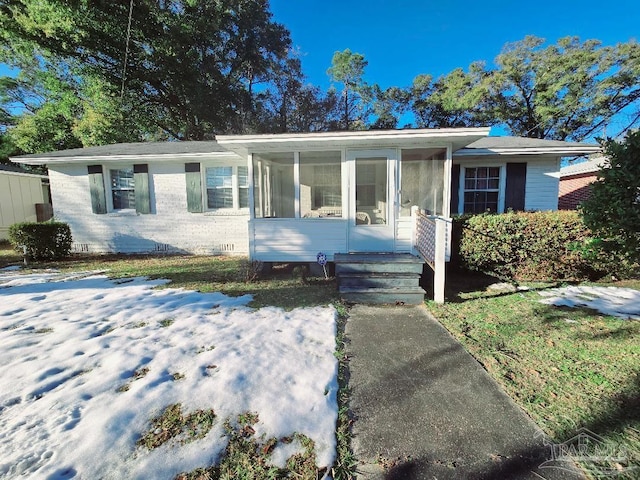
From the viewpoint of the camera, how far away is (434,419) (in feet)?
6.57

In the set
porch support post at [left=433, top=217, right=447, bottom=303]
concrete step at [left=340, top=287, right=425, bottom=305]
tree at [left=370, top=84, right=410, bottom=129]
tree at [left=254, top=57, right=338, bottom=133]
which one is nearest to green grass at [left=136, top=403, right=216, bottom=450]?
concrete step at [left=340, top=287, right=425, bottom=305]

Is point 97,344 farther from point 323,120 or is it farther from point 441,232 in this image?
point 323,120

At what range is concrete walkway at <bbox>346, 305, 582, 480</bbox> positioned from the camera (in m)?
1.62

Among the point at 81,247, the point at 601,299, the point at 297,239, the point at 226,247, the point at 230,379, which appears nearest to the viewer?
the point at 230,379

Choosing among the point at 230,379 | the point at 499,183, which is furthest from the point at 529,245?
the point at 230,379

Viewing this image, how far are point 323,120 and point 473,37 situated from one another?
10116mm

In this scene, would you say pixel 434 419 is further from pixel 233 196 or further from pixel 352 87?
pixel 352 87

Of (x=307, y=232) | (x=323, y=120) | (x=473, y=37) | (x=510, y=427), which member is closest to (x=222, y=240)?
(x=307, y=232)

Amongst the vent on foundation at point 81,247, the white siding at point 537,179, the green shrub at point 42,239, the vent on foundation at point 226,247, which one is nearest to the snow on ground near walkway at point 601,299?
the white siding at point 537,179

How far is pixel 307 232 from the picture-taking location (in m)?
5.79

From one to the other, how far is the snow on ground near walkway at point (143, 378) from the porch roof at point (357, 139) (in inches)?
117

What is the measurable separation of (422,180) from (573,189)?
13.6m

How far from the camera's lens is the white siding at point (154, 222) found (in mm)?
8328

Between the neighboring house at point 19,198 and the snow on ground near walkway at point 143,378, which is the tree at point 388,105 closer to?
the neighboring house at point 19,198
